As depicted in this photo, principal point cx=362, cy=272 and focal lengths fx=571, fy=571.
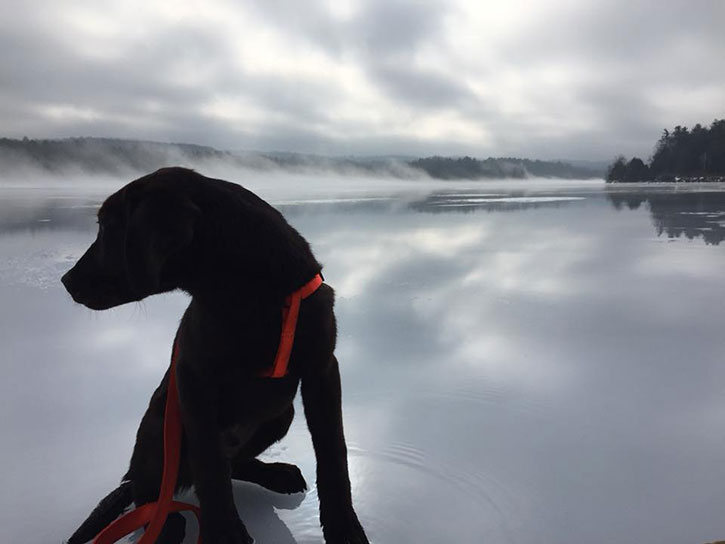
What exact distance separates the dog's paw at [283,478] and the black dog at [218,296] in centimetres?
24

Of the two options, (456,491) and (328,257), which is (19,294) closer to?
(328,257)

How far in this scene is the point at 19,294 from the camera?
394 centimetres

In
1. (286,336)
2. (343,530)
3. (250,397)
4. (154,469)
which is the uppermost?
(286,336)

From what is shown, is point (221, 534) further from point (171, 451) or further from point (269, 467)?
point (269, 467)

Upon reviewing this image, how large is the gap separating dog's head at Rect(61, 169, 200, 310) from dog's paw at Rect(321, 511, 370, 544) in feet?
2.15

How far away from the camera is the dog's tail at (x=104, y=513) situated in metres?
1.33

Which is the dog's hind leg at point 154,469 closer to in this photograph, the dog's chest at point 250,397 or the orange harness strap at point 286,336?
the dog's chest at point 250,397

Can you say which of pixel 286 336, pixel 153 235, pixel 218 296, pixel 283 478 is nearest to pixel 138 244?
pixel 153 235

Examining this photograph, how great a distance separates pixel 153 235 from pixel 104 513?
2.38ft

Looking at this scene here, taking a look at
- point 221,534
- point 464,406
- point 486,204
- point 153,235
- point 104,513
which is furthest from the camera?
point 486,204

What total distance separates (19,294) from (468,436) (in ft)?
11.3

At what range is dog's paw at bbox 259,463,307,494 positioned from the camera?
1562mm

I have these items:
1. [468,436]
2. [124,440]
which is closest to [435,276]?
[468,436]

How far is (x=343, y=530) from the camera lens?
133 cm
